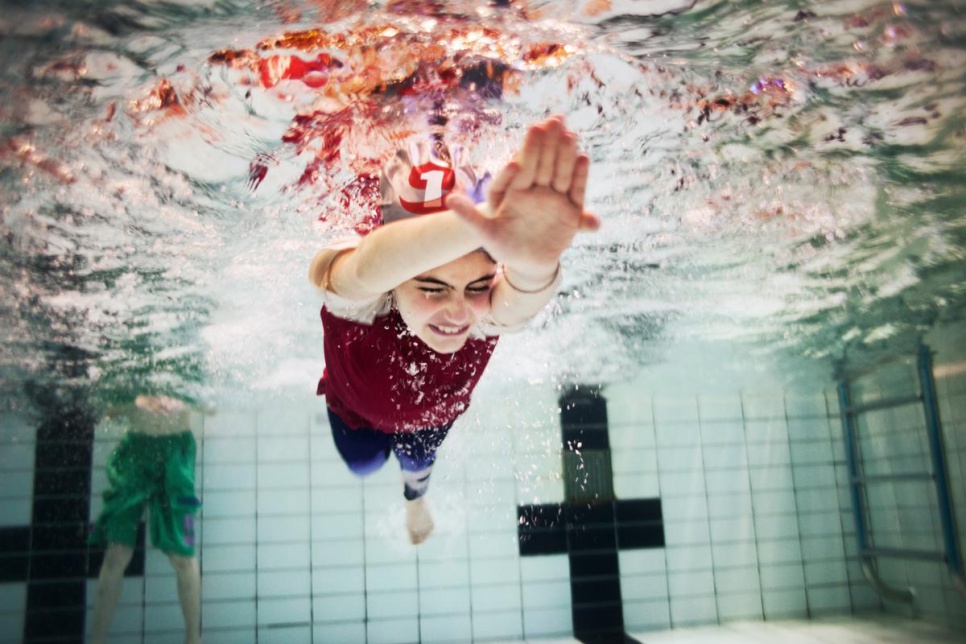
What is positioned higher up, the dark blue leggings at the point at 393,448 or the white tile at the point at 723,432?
the white tile at the point at 723,432

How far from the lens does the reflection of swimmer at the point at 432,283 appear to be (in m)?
1.95

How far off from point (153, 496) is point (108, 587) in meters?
1.51

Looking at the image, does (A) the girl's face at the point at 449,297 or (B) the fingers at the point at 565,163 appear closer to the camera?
(B) the fingers at the point at 565,163

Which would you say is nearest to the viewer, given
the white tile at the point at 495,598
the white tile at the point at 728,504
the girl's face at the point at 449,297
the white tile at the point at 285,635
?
the girl's face at the point at 449,297

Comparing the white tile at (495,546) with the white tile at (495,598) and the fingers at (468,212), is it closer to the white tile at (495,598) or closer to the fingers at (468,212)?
the white tile at (495,598)

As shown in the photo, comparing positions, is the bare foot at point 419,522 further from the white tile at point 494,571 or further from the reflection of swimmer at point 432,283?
the white tile at point 494,571

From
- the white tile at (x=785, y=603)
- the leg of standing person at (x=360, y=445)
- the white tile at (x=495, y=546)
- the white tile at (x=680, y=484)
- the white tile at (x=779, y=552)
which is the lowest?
the white tile at (x=785, y=603)

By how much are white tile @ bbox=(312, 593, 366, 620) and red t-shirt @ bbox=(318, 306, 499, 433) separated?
23.8 ft

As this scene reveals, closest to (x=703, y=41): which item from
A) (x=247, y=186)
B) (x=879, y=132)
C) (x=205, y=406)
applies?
(x=879, y=132)

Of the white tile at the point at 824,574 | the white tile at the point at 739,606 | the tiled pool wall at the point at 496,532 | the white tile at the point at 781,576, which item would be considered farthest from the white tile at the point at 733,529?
the white tile at the point at 824,574

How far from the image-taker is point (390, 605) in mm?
10664

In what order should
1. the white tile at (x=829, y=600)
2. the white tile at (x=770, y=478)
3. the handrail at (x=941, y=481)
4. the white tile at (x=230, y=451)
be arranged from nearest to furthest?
1. the handrail at (x=941, y=481)
2. the white tile at (x=230, y=451)
3. the white tile at (x=829, y=600)
4. the white tile at (x=770, y=478)

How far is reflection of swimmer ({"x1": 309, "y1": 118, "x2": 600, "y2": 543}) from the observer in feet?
6.39

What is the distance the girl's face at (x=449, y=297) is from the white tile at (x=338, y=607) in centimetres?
886
